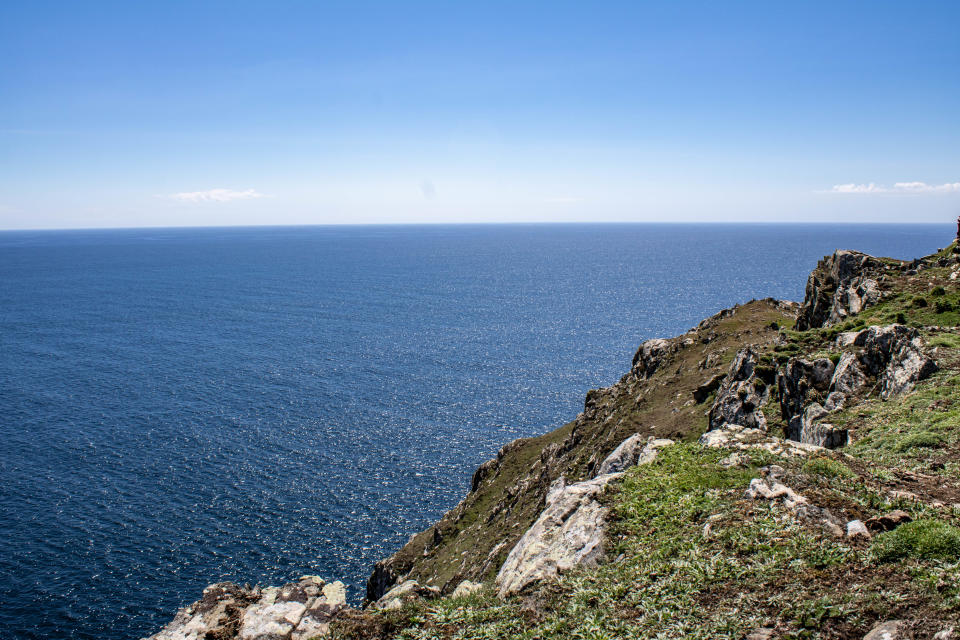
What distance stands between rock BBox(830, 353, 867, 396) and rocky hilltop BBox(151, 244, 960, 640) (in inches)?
3.5

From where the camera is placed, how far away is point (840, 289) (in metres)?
46.6

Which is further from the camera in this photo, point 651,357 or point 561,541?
point 651,357

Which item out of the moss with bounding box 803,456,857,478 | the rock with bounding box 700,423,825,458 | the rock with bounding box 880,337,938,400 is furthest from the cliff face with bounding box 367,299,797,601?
the moss with bounding box 803,456,857,478

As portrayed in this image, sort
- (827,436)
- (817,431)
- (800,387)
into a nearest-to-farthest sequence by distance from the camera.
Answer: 1. (827,436)
2. (817,431)
3. (800,387)

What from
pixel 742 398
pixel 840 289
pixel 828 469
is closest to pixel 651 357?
pixel 840 289

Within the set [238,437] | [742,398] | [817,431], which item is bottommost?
[238,437]

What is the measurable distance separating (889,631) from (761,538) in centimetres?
439

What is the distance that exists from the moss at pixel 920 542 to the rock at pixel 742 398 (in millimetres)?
18536

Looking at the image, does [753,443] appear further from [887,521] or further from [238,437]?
[238,437]

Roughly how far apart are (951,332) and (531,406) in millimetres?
74585

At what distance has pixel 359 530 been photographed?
6406 cm

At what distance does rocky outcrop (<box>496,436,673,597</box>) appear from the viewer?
17328 mm

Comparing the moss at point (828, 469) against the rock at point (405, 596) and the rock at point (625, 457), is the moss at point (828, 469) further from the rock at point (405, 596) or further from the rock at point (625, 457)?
the rock at point (405, 596)

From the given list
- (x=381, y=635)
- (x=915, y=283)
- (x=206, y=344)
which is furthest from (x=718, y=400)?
(x=206, y=344)
